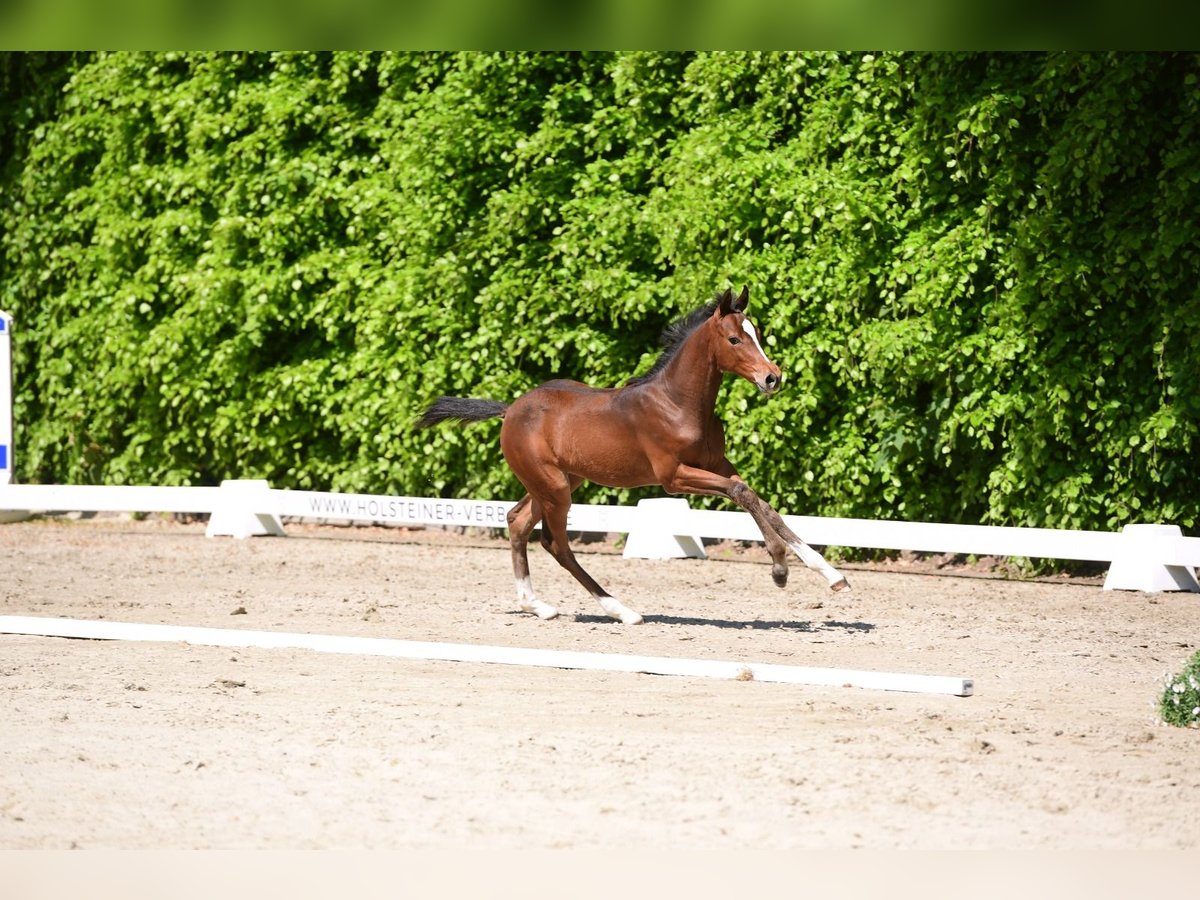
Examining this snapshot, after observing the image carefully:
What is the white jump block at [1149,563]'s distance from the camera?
10750 mm

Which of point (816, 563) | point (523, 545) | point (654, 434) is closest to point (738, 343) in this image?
point (654, 434)

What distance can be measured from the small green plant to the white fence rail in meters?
4.72

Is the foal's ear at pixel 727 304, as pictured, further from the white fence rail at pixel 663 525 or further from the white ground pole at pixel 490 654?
the white fence rail at pixel 663 525

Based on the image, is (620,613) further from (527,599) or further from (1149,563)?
(1149,563)

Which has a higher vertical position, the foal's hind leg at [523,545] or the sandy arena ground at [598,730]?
the foal's hind leg at [523,545]

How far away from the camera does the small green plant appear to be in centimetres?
617

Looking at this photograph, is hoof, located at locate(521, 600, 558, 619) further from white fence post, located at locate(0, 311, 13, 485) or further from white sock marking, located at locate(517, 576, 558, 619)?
white fence post, located at locate(0, 311, 13, 485)

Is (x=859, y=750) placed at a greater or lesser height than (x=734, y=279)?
lesser

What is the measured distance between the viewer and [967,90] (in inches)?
466

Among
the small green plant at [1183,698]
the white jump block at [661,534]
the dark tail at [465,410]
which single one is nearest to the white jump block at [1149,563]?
the white jump block at [661,534]

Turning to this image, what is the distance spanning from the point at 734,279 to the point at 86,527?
716 centimetres

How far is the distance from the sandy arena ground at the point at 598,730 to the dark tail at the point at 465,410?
1225 mm

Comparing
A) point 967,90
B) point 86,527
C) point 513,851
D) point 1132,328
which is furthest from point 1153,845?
point 86,527

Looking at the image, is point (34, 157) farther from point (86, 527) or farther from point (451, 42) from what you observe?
point (451, 42)
